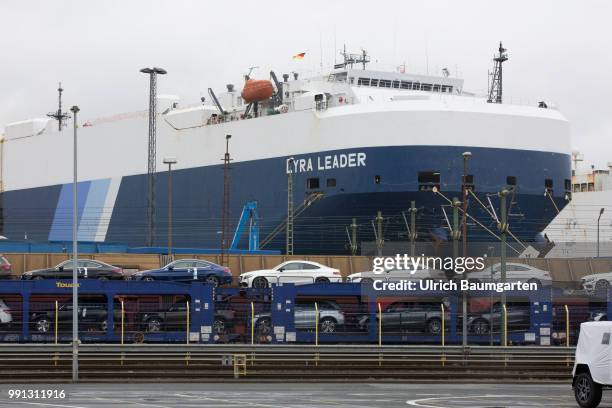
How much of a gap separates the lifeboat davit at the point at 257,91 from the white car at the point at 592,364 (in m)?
62.2

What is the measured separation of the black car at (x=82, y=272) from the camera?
4683cm

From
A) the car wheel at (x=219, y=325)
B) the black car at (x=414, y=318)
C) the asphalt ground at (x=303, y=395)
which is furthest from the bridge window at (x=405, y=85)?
the asphalt ground at (x=303, y=395)

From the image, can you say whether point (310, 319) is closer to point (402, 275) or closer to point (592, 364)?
point (402, 275)

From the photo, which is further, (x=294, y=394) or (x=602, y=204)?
(x=602, y=204)

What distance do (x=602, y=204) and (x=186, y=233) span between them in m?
49.0

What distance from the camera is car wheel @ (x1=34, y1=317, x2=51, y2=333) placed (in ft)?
130

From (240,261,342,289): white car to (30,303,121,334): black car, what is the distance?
1049 centimetres

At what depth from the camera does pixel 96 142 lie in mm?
102000

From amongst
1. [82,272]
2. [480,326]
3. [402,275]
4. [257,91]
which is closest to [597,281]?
[402,275]

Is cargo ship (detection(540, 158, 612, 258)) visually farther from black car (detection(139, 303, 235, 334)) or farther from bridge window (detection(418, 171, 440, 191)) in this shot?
black car (detection(139, 303, 235, 334))

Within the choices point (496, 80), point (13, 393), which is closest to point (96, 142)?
point (496, 80)

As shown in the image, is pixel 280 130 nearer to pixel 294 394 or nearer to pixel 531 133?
pixel 531 133

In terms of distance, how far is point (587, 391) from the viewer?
2498cm

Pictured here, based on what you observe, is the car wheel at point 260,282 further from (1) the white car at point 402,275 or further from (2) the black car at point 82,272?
(2) the black car at point 82,272
